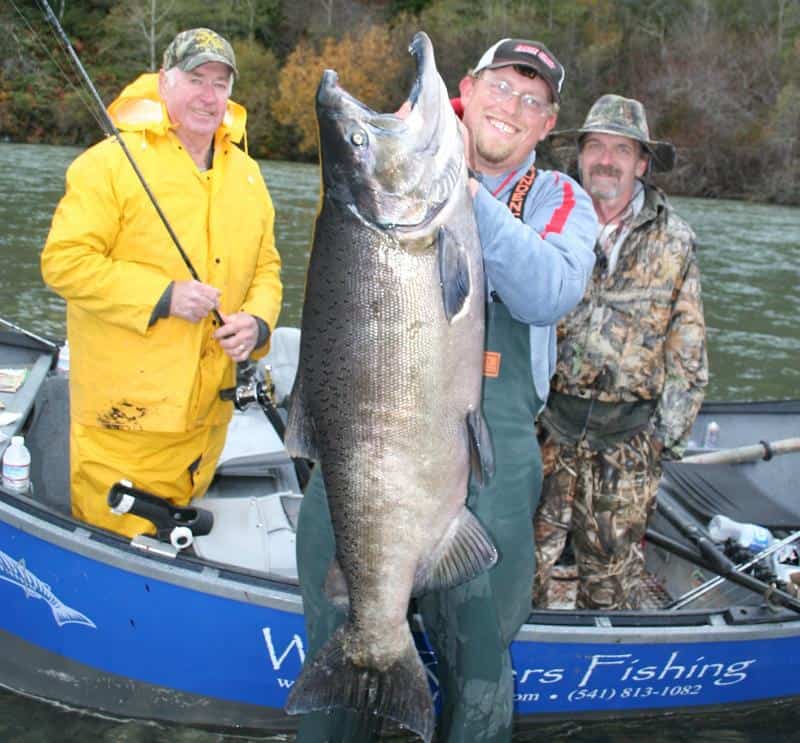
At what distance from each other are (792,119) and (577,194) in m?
40.5

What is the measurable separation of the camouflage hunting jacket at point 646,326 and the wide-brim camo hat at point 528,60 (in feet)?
5.56

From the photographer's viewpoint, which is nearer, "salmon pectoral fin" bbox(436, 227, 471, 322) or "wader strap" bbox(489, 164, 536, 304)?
"salmon pectoral fin" bbox(436, 227, 471, 322)

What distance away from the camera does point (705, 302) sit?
16.9 m

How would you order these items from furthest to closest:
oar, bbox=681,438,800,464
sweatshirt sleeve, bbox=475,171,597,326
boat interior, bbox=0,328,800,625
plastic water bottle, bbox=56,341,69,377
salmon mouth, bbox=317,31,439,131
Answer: plastic water bottle, bbox=56,341,69,377 → oar, bbox=681,438,800,464 → boat interior, bbox=0,328,800,625 → sweatshirt sleeve, bbox=475,171,597,326 → salmon mouth, bbox=317,31,439,131

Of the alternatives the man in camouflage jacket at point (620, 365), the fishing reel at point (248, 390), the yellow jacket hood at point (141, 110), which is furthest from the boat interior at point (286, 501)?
the yellow jacket hood at point (141, 110)

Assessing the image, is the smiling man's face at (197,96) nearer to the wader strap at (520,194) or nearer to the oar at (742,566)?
the wader strap at (520,194)

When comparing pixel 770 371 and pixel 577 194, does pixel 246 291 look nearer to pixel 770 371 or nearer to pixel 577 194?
pixel 577 194

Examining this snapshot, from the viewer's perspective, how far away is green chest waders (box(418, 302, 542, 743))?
109 inches

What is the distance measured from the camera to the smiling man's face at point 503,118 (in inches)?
111

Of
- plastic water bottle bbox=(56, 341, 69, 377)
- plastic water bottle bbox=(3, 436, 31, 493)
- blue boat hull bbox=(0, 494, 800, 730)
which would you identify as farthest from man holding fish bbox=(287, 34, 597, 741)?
plastic water bottle bbox=(56, 341, 69, 377)

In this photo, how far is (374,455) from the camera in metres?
2.50

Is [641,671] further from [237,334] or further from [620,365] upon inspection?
[237,334]

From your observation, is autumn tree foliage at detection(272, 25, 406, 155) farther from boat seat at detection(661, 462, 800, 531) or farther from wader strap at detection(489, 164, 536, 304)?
wader strap at detection(489, 164, 536, 304)

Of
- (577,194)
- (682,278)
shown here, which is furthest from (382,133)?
(682,278)
